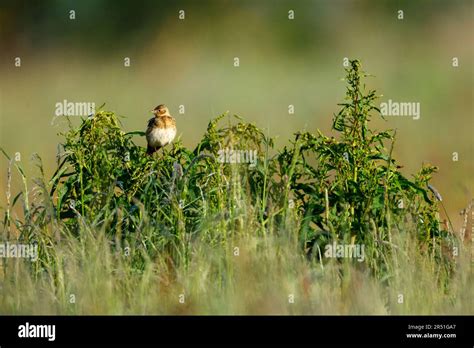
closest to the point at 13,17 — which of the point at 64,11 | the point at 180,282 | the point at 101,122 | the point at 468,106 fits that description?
the point at 64,11

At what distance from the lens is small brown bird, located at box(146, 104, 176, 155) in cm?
1113

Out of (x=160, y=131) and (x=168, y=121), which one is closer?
(x=160, y=131)

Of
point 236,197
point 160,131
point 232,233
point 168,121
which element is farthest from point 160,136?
point 232,233

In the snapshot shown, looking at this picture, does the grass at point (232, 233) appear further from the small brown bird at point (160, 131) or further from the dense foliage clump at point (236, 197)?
the small brown bird at point (160, 131)

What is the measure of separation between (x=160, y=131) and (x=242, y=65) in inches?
387

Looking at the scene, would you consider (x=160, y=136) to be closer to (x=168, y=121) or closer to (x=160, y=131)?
(x=160, y=131)

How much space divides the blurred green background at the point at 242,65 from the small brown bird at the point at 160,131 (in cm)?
133

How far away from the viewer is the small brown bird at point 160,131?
11.1 meters

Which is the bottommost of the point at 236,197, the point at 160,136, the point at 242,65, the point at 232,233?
the point at 232,233

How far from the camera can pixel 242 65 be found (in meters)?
21.1

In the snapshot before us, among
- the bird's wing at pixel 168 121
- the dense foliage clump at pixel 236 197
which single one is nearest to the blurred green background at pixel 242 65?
the bird's wing at pixel 168 121

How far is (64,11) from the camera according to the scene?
22.4 metres

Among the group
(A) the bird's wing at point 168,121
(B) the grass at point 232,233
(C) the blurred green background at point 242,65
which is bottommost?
(B) the grass at point 232,233

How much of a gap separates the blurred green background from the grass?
11.0 ft
